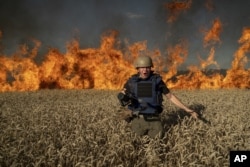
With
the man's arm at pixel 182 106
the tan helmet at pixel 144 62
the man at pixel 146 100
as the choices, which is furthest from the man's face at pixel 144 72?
the man's arm at pixel 182 106

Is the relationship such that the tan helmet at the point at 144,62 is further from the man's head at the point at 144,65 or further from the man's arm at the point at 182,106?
the man's arm at the point at 182,106

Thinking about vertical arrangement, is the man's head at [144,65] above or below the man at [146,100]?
above

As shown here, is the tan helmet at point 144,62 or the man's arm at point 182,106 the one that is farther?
the man's arm at point 182,106

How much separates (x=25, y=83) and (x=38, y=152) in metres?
26.5

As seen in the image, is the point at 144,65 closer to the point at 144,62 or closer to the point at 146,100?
the point at 144,62

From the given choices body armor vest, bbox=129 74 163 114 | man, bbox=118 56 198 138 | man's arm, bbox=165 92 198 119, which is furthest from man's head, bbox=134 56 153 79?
man's arm, bbox=165 92 198 119

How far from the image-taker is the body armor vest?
767cm

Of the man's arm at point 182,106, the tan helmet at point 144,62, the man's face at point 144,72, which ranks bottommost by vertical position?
the man's arm at point 182,106

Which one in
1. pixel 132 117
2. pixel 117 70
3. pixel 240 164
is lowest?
pixel 240 164

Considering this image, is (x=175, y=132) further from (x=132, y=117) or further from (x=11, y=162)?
(x=11, y=162)

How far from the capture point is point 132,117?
7.88 m

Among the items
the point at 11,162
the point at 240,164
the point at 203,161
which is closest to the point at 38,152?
the point at 11,162

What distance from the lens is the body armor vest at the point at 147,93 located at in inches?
302

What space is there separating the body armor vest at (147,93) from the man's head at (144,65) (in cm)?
13
